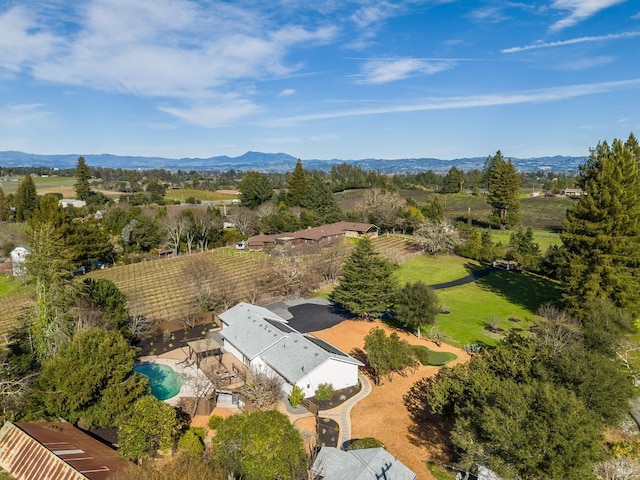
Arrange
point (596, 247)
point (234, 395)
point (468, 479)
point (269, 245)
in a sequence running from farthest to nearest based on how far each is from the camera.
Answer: point (269, 245), point (596, 247), point (234, 395), point (468, 479)

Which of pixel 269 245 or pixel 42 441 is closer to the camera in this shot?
pixel 42 441

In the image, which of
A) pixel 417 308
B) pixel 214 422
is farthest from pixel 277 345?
pixel 417 308

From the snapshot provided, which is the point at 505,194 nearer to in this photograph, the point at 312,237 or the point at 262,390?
the point at 312,237

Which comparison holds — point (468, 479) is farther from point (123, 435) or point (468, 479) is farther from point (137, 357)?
point (137, 357)

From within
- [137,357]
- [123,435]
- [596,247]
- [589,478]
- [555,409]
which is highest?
[596,247]

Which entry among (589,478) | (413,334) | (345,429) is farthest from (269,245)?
(589,478)

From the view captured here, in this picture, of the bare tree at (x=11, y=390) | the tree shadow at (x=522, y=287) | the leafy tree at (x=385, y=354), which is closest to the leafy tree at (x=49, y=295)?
the bare tree at (x=11, y=390)
